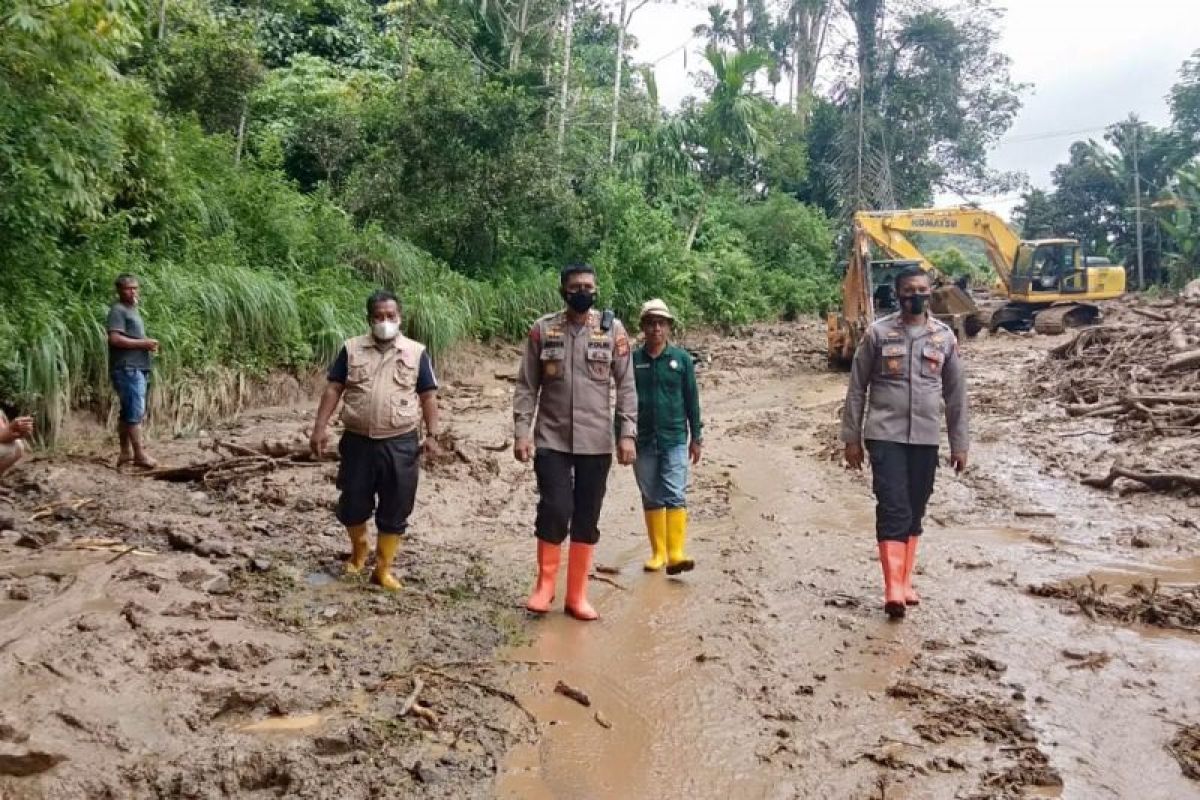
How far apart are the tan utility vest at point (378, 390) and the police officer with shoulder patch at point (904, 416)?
95.6 inches

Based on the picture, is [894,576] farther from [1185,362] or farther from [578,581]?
[1185,362]

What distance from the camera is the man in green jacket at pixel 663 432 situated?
5746 mm

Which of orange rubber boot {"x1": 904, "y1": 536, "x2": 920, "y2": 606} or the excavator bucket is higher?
the excavator bucket

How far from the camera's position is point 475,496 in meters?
7.71

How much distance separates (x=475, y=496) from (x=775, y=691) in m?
4.14

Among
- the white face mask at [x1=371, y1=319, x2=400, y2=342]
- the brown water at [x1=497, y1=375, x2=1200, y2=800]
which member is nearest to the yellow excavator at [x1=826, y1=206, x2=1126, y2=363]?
the brown water at [x1=497, y1=375, x2=1200, y2=800]

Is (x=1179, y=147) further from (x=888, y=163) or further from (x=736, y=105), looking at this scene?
(x=736, y=105)

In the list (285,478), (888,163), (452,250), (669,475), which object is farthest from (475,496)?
(888,163)

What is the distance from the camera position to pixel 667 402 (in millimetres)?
5789

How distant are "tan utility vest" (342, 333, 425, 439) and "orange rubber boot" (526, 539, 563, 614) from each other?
102 cm

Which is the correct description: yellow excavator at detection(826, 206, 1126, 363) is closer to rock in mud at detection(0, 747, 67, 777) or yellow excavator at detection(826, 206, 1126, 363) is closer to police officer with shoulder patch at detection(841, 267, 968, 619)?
police officer with shoulder patch at detection(841, 267, 968, 619)

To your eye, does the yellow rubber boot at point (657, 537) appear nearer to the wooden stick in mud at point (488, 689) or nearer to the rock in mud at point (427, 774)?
the wooden stick in mud at point (488, 689)

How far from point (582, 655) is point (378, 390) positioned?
1.80 metres

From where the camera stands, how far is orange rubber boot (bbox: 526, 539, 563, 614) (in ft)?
16.0
